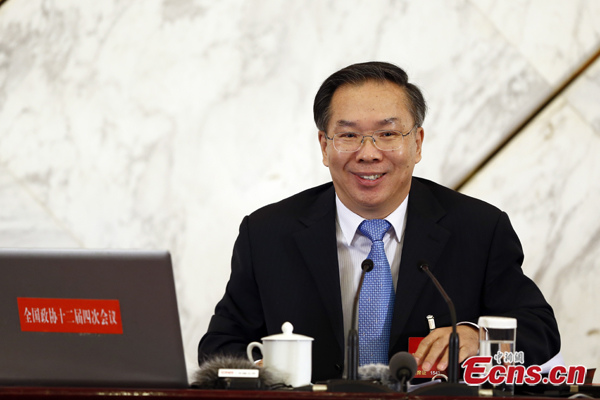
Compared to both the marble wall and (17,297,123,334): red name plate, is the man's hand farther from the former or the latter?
the marble wall

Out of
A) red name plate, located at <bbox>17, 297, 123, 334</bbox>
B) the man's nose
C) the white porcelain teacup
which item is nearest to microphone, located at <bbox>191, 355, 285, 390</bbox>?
the white porcelain teacup

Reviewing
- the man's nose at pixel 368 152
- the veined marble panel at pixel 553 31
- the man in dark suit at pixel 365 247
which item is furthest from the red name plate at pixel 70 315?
the veined marble panel at pixel 553 31

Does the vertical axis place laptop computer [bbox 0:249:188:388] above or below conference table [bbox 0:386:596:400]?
above

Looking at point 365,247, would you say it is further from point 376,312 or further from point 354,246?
point 376,312

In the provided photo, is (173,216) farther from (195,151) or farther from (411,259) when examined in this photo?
(411,259)

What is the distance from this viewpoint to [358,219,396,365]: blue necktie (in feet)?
6.22

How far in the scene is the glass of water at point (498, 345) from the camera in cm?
134

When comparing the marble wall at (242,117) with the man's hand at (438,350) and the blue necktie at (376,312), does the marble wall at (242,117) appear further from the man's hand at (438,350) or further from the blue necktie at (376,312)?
the man's hand at (438,350)

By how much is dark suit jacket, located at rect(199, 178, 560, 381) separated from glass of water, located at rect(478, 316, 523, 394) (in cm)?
41

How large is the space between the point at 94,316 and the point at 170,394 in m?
0.19

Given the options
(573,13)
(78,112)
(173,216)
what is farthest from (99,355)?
(573,13)

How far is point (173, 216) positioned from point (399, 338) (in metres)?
1.14

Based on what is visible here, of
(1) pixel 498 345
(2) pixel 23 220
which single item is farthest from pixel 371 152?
(2) pixel 23 220

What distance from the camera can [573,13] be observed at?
2.63 metres
